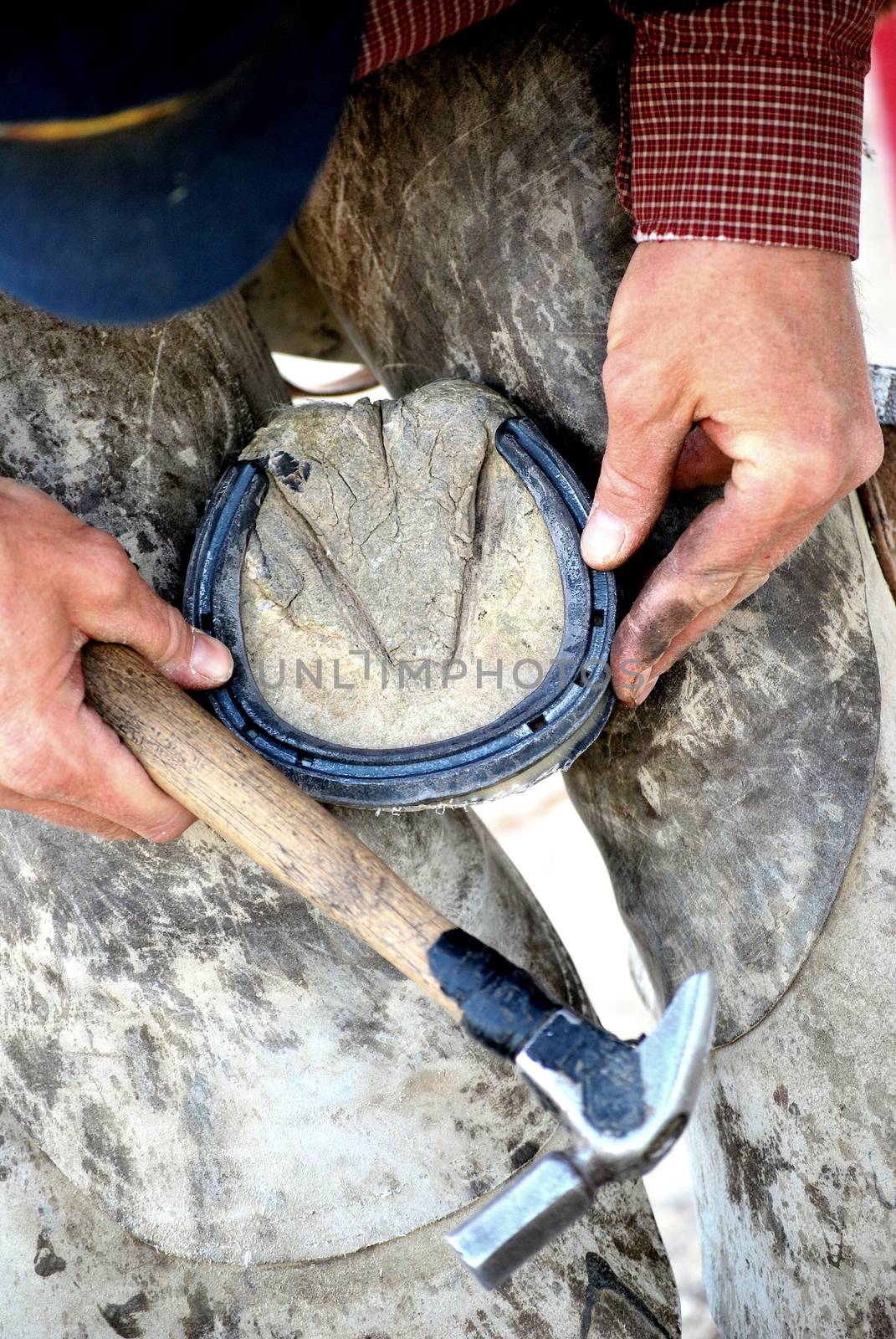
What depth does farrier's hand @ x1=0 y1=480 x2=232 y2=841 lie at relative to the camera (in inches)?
32.9

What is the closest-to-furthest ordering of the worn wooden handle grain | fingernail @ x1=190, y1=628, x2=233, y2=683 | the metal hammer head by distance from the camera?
the metal hammer head → the worn wooden handle grain → fingernail @ x1=190, y1=628, x2=233, y2=683

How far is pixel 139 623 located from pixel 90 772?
0.12 m

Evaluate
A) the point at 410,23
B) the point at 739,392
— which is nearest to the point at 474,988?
the point at 739,392

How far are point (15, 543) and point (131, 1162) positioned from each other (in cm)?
61

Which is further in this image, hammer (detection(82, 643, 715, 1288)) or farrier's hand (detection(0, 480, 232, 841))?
farrier's hand (detection(0, 480, 232, 841))

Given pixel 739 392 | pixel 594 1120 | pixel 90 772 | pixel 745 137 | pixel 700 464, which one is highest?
pixel 745 137

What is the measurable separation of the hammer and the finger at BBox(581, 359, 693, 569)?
1.12 ft

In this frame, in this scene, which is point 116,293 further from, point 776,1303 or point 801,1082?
point 776,1303

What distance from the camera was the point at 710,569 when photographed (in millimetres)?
940

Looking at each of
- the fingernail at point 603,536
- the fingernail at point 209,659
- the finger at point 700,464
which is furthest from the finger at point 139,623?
the finger at point 700,464

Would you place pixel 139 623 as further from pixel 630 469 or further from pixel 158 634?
pixel 630 469

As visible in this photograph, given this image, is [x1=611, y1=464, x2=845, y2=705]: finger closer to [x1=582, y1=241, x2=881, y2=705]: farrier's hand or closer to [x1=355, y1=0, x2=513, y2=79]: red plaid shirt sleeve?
[x1=582, y1=241, x2=881, y2=705]: farrier's hand

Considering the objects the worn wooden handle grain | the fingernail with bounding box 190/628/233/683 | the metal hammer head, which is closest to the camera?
the metal hammer head

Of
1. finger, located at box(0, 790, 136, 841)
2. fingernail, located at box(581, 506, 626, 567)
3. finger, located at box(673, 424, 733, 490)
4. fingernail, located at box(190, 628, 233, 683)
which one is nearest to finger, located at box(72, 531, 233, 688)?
fingernail, located at box(190, 628, 233, 683)
